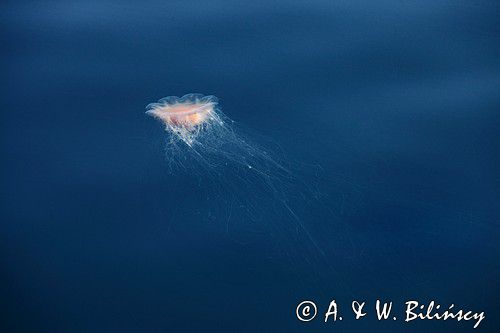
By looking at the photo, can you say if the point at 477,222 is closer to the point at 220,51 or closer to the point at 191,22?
the point at 220,51

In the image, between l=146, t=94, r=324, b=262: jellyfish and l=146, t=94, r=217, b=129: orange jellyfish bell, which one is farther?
l=146, t=94, r=217, b=129: orange jellyfish bell

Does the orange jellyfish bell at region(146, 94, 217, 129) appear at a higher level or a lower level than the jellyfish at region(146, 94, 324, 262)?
higher

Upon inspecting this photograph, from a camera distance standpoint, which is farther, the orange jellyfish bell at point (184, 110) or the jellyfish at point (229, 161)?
the orange jellyfish bell at point (184, 110)

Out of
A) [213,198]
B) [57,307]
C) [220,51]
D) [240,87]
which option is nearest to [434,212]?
[213,198]

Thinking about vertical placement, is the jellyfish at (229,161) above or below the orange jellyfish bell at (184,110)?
below

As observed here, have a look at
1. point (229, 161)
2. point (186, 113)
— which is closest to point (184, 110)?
point (186, 113)

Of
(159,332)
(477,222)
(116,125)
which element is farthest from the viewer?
(116,125)

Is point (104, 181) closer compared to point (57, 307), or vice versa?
point (57, 307)
